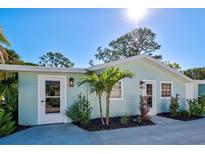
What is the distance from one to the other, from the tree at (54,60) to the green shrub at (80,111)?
25.1m

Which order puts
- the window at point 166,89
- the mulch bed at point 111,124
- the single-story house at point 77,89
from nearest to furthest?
1. the mulch bed at point 111,124
2. the single-story house at point 77,89
3. the window at point 166,89

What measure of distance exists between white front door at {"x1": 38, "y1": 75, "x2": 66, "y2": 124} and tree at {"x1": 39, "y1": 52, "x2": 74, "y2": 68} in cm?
2501

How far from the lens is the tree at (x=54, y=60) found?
3550 cm

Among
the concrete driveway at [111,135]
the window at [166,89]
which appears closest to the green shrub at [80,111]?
the concrete driveway at [111,135]

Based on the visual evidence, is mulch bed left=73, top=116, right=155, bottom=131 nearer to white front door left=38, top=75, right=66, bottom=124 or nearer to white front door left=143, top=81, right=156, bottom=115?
white front door left=38, top=75, right=66, bottom=124

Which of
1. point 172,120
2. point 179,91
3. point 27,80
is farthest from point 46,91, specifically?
point 179,91

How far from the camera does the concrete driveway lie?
7.05 m

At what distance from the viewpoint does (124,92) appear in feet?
38.5

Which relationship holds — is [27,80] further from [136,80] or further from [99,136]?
[136,80]

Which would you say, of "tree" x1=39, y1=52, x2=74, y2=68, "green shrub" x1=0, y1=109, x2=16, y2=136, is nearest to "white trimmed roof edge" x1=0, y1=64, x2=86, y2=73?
"green shrub" x1=0, y1=109, x2=16, y2=136

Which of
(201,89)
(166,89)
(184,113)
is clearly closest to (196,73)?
(201,89)

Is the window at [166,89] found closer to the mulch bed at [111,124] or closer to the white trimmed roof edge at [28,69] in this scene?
the mulch bed at [111,124]
